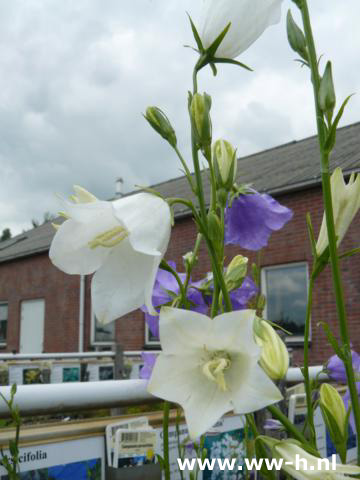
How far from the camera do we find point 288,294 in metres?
8.20

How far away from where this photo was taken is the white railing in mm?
1010

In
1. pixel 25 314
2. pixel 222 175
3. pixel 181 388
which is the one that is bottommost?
pixel 181 388

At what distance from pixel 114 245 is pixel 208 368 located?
0.64 ft

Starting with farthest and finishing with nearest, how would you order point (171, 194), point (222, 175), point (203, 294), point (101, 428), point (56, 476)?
point (171, 194), point (101, 428), point (56, 476), point (203, 294), point (222, 175)

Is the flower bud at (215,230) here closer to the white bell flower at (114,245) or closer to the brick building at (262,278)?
the white bell flower at (114,245)

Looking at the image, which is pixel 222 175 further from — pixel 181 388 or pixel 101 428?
pixel 101 428

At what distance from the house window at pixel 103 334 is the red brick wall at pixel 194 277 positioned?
0.15 m

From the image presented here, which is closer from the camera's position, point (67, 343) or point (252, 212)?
point (252, 212)

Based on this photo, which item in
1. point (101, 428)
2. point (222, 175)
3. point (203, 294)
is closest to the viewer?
point (222, 175)

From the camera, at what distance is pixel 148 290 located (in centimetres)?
59

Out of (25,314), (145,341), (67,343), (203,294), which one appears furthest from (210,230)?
(25,314)

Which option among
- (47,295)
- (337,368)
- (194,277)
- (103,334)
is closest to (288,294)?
(194,277)

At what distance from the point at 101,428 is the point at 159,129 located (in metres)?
0.68

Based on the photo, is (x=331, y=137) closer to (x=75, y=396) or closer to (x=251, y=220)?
(x=251, y=220)
